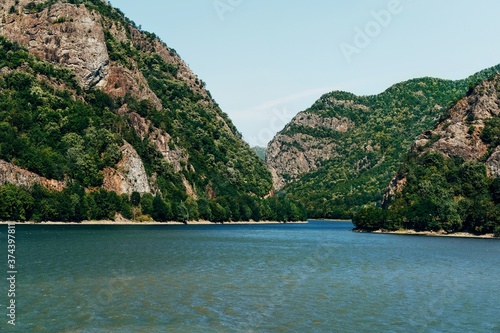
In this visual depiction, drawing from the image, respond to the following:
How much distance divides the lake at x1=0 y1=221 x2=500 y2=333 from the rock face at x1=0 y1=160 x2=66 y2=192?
8381cm

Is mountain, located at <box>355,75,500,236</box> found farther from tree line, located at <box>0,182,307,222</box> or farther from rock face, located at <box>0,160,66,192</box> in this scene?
rock face, located at <box>0,160,66,192</box>

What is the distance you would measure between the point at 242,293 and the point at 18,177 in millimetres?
136125

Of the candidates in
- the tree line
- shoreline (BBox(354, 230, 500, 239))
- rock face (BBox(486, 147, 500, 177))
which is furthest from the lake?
rock face (BBox(486, 147, 500, 177))

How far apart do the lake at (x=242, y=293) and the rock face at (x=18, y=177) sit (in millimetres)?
83815

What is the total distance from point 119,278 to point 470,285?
4116 centimetres

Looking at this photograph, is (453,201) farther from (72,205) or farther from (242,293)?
(242,293)

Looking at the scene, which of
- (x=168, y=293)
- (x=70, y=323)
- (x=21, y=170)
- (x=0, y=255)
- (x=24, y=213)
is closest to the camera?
(x=70, y=323)

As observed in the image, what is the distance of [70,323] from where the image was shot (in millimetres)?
34781

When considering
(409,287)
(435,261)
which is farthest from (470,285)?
(435,261)

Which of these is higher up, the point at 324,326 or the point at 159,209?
the point at 159,209

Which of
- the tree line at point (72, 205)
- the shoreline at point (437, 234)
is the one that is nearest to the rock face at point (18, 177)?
the tree line at point (72, 205)

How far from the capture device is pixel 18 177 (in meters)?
163

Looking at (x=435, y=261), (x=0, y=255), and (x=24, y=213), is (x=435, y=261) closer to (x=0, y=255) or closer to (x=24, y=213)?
(x=0, y=255)

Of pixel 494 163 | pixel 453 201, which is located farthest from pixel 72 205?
pixel 494 163
